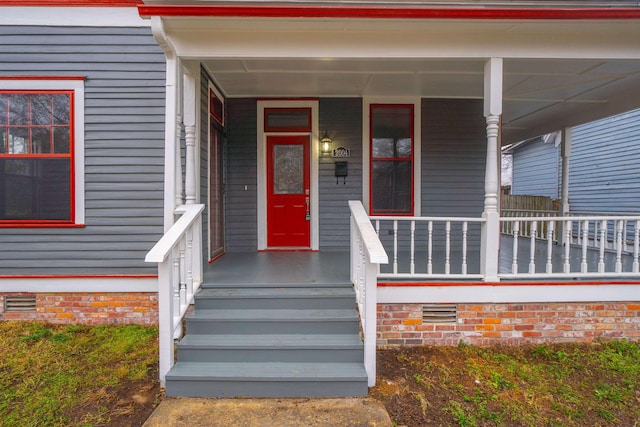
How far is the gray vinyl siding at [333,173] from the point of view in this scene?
18.4 ft

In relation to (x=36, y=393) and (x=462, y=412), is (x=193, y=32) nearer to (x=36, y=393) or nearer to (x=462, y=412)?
(x=36, y=393)

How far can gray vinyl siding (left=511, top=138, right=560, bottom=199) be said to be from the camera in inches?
462

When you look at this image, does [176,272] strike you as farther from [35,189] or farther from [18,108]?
[18,108]

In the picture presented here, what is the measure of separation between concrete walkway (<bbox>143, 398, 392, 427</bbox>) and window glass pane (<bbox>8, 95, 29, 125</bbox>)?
11.4 feet

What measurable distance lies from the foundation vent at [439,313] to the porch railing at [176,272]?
2.29 meters

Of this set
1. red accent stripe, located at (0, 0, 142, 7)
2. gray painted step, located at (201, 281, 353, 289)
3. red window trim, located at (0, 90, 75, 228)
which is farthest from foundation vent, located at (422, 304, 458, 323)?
red accent stripe, located at (0, 0, 142, 7)

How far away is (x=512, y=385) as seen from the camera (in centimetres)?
298

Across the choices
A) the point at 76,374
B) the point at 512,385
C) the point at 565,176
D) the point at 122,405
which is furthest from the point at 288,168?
the point at 565,176

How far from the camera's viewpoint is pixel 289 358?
2.99 m

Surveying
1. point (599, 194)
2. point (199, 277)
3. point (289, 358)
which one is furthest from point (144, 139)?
point (599, 194)

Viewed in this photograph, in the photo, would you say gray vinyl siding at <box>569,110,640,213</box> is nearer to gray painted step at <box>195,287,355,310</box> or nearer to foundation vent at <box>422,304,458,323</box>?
foundation vent at <box>422,304,458,323</box>

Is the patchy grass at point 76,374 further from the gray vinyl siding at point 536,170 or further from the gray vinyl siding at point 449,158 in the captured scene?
the gray vinyl siding at point 536,170

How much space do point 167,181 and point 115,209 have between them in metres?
0.87

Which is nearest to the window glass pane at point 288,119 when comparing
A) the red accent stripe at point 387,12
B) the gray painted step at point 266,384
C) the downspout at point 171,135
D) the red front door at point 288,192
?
the red front door at point 288,192
